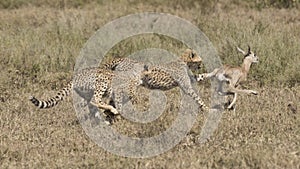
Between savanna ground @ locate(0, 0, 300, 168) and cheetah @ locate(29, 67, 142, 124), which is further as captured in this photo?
cheetah @ locate(29, 67, 142, 124)

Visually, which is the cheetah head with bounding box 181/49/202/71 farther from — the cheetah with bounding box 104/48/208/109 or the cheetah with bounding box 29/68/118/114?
the cheetah with bounding box 29/68/118/114

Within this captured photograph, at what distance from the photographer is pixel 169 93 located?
8.80 m

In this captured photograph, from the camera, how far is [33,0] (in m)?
19.4

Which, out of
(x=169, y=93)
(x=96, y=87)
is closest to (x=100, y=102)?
(x=96, y=87)

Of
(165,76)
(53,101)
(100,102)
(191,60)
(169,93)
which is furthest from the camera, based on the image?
(169,93)

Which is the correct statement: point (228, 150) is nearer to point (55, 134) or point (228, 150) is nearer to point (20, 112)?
point (55, 134)

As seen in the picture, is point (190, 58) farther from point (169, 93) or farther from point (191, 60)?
point (169, 93)

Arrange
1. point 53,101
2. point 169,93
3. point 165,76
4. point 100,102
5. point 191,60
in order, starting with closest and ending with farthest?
point 53,101
point 100,102
point 165,76
point 191,60
point 169,93

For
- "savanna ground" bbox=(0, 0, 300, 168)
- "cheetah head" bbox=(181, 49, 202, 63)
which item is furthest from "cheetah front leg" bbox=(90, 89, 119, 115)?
"cheetah head" bbox=(181, 49, 202, 63)

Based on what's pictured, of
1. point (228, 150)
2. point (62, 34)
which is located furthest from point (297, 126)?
point (62, 34)

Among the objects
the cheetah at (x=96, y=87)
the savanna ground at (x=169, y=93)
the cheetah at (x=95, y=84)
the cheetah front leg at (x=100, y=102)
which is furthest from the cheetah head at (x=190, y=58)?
the cheetah front leg at (x=100, y=102)

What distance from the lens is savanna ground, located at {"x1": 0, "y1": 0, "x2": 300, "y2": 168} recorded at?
566cm

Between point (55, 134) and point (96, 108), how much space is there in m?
0.94

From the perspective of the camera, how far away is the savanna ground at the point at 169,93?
5.66 metres
